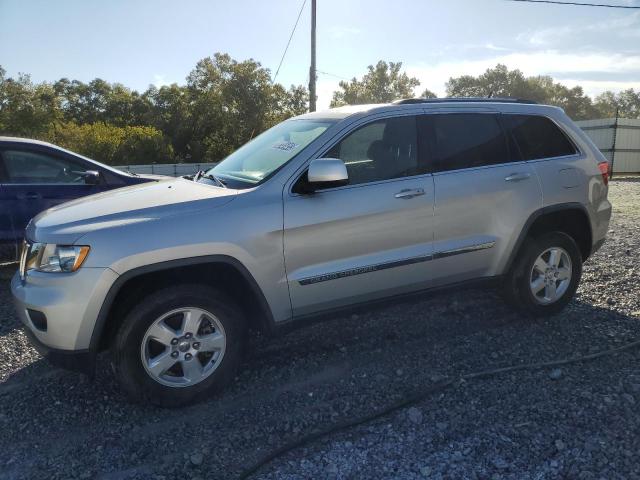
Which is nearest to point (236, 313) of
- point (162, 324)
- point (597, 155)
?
point (162, 324)

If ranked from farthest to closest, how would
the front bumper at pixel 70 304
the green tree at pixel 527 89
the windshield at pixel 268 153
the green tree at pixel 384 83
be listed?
the green tree at pixel 527 89 → the green tree at pixel 384 83 → the windshield at pixel 268 153 → the front bumper at pixel 70 304

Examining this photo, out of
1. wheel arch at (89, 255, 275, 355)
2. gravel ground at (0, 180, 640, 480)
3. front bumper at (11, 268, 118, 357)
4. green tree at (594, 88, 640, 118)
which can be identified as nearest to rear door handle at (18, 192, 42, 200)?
gravel ground at (0, 180, 640, 480)

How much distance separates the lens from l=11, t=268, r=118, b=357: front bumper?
292cm

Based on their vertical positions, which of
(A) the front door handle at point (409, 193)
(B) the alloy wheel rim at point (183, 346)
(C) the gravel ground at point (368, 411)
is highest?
(A) the front door handle at point (409, 193)

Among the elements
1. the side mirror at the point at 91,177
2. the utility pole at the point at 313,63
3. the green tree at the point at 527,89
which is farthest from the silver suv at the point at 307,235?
the green tree at the point at 527,89

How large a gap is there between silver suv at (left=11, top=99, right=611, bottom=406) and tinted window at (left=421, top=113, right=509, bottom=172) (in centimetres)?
1

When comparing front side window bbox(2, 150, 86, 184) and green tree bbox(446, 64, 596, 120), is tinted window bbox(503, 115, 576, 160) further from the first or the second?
green tree bbox(446, 64, 596, 120)

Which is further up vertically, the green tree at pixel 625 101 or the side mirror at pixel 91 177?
the green tree at pixel 625 101

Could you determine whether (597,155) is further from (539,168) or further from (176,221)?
(176,221)

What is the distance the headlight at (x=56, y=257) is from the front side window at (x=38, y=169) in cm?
341

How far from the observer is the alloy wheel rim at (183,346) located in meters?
3.12

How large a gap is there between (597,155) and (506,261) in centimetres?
143

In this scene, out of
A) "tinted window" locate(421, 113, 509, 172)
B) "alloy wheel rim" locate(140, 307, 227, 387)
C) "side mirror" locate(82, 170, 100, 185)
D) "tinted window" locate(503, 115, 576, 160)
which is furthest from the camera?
"side mirror" locate(82, 170, 100, 185)

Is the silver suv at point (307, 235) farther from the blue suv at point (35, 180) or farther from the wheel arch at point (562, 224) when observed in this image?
the blue suv at point (35, 180)
